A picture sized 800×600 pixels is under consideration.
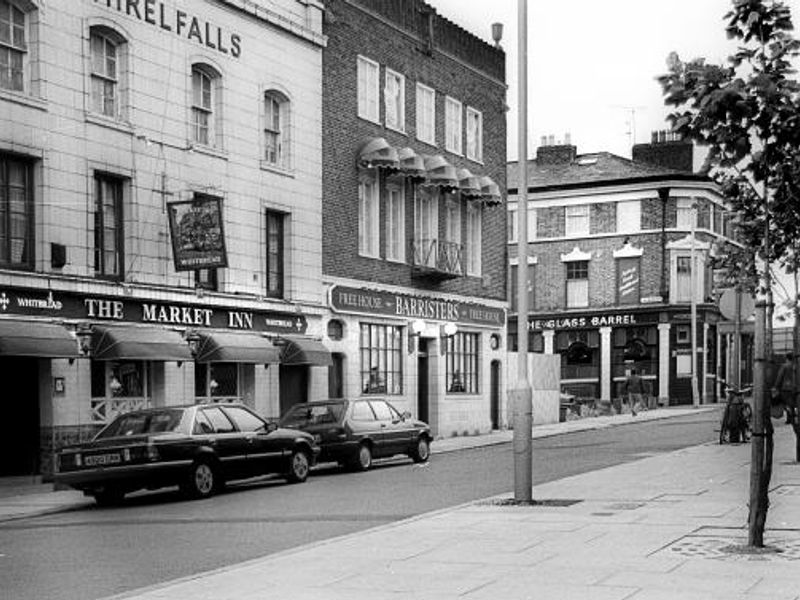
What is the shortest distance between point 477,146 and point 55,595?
30259 millimetres

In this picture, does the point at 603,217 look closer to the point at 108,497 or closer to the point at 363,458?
the point at 363,458

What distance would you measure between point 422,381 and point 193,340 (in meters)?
11.7

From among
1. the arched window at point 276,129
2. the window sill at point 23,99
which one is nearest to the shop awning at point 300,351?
the arched window at point 276,129

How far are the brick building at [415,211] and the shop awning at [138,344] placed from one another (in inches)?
285

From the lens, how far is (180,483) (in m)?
17.9

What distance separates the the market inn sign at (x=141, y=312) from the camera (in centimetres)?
2064

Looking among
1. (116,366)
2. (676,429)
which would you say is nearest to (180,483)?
(116,366)

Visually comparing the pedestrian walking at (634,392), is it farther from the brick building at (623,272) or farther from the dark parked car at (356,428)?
the dark parked car at (356,428)

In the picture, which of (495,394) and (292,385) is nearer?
(292,385)

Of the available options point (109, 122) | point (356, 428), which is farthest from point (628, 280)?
point (109, 122)

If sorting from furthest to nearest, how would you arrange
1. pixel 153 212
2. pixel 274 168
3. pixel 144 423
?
pixel 274 168 < pixel 153 212 < pixel 144 423

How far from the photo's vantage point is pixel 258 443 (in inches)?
770

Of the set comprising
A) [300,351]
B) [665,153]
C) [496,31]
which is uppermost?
[496,31]

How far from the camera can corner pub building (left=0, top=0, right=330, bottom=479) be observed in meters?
21.3
